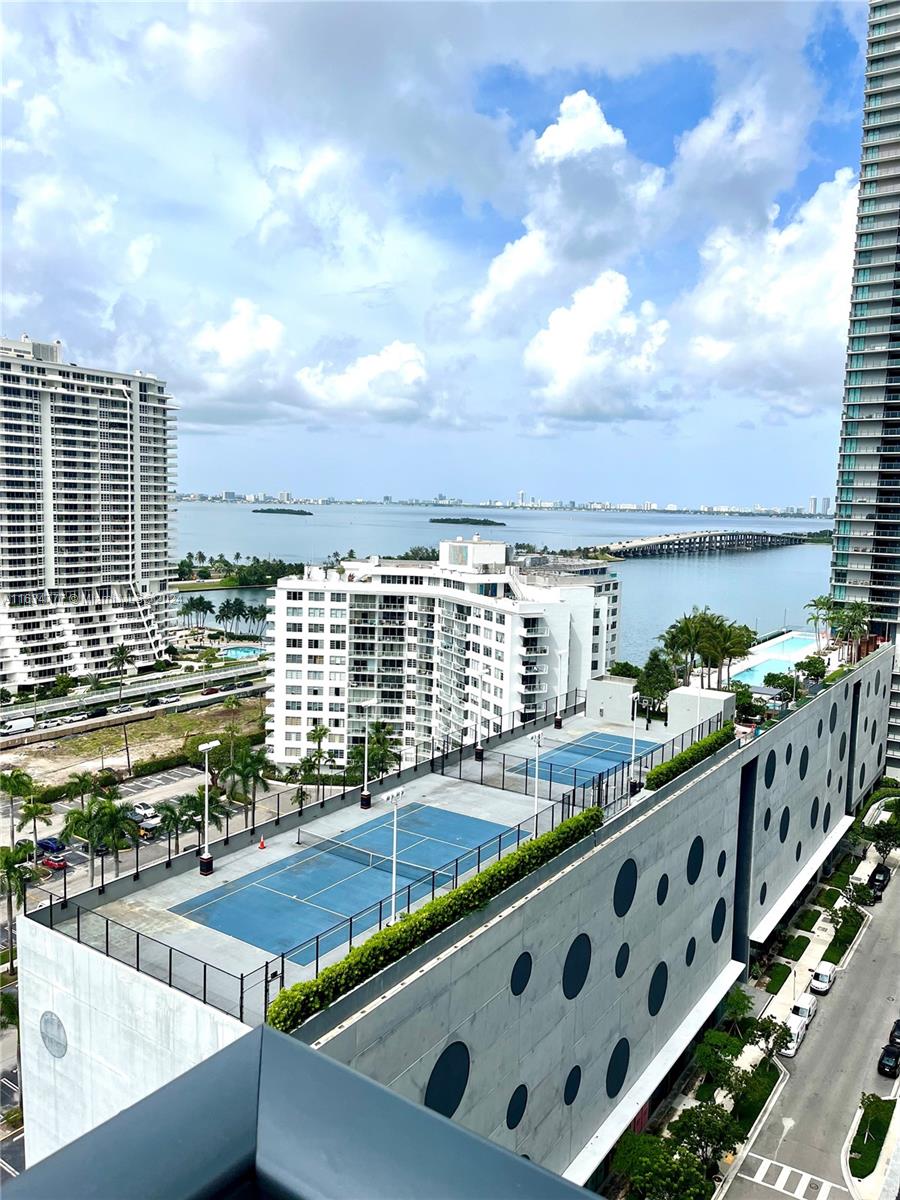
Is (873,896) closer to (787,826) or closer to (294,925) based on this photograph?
(787,826)

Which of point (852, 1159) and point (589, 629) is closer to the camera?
point (852, 1159)

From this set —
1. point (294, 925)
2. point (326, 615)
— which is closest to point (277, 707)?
point (326, 615)

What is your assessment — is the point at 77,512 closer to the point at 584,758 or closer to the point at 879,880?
the point at 584,758

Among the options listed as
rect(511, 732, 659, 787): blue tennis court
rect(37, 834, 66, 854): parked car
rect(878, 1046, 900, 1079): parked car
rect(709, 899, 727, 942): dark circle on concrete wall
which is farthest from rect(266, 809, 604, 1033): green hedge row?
rect(37, 834, 66, 854): parked car

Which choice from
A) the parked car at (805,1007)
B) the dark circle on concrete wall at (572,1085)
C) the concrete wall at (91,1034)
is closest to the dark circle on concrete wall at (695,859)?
the dark circle on concrete wall at (572,1085)

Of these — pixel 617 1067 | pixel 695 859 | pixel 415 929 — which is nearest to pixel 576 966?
pixel 617 1067

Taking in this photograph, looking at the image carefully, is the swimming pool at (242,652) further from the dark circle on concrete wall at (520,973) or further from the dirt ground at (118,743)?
the dark circle on concrete wall at (520,973)

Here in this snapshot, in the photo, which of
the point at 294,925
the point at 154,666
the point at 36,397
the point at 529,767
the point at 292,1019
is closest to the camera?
the point at 292,1019

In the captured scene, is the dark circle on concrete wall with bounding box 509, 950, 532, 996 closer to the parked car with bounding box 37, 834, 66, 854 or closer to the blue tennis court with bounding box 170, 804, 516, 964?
the blue tennis court with bounding box 170, 804, 516, 964
